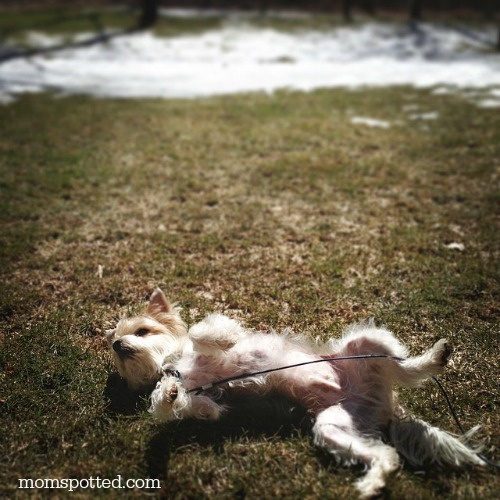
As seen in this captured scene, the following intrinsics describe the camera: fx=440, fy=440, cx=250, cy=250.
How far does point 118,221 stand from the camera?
5.14 meters

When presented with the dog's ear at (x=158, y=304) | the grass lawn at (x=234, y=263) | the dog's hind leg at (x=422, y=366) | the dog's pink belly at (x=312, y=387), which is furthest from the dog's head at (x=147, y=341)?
the dog's hind leg at (x=422, y=366)

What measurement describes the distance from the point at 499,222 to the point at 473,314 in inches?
70.7

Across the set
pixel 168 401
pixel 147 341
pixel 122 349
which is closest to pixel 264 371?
pixel 168 401

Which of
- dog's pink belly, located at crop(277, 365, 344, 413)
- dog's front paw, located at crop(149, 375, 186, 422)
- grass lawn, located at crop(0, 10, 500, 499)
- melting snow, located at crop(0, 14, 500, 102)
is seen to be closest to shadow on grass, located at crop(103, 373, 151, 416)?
grass lawn, located at crop(0, 10, 500, 499)

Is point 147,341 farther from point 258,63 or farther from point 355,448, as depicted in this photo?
point 258,63

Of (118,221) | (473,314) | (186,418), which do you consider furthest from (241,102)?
(186,418)

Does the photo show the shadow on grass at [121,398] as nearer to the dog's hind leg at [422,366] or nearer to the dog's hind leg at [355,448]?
the dog's hind leg at [355,448]

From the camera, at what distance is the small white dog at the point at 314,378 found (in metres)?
2.50

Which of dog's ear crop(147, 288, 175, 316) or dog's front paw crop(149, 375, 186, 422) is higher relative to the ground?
dog's ear crop(147, 288, 175, 316)

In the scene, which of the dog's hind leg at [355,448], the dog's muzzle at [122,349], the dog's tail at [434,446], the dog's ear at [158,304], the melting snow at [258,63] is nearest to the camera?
the dog's hind leg at [355,448]

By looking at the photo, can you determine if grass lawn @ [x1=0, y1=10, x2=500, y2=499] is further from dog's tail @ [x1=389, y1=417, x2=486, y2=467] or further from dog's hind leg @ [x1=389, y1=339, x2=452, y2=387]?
dog's hind leg @ [x1=389, y1=339, x2=452, y2=387]

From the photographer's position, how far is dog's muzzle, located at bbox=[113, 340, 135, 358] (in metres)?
2.88

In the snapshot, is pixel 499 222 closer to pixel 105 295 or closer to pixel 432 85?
pixel 105 295

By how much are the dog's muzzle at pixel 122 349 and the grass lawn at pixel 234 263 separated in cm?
31
